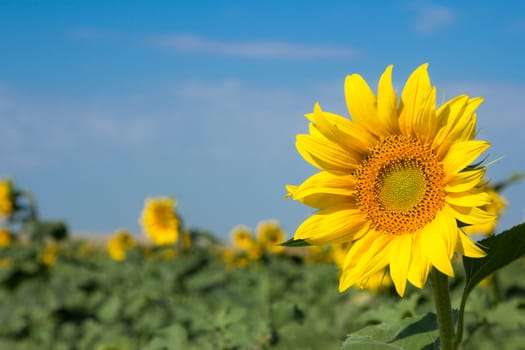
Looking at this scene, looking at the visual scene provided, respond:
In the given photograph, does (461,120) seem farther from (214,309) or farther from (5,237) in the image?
(5,237)

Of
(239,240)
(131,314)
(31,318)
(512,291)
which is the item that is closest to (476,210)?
(131,314)

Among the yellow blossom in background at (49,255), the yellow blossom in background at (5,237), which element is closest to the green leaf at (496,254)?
the yellow blossom in background at (49,255)

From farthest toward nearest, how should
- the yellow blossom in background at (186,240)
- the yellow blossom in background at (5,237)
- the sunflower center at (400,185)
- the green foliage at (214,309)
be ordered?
the yellow blossom in background at (5,237) → the yellow blossom in background at (186,240) → the green foliage at (214,309) → the sunflower center at (400,185)

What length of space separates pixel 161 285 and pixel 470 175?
569 cm

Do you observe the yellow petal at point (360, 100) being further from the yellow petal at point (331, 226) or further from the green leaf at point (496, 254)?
the green leaf at point (496, 254)

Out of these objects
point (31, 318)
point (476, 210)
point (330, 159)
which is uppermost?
point (31, 318)

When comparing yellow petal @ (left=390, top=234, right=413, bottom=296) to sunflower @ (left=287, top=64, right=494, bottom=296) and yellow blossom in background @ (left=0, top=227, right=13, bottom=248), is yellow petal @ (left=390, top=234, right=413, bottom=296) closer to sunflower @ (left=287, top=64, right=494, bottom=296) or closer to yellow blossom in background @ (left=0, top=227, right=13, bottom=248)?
sunflower @ (left=287, top=64, right=494, bottom=296)

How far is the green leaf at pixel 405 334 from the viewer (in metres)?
2.25

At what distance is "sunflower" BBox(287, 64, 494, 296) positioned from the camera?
7.04 feet

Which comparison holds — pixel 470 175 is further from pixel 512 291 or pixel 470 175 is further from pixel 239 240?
pixel 239 240

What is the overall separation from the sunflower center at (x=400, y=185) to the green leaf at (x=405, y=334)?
27 cm

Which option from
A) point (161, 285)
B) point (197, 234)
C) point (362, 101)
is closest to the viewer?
point (362, 101)

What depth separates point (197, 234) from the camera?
861 centimetres

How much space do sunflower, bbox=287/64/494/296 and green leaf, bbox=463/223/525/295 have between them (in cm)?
9
